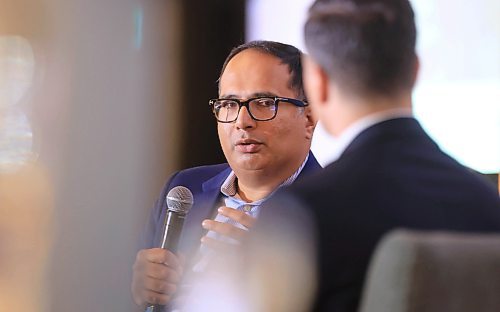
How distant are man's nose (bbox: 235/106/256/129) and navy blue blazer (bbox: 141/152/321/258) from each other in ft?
0.51

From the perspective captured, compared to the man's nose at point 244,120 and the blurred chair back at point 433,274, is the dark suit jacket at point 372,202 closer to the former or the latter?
the blurred chair back at point 433,274

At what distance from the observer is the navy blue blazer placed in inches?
59.9

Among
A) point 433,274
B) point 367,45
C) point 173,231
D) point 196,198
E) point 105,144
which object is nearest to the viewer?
point 433,274

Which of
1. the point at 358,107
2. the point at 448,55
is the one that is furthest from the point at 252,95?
the point at 448,55

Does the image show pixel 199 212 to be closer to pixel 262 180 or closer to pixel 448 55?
pixel 262 180

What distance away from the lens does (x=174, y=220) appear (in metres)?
1.33

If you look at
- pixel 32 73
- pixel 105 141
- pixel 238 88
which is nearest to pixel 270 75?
pixel 238 88

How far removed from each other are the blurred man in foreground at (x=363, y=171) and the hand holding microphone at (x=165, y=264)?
46 cm

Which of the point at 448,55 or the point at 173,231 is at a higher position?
the point at 448,55

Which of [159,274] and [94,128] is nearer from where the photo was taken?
[159,274]

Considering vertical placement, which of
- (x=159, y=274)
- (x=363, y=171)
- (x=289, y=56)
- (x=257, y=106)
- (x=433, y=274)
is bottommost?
(x=159, y=274)

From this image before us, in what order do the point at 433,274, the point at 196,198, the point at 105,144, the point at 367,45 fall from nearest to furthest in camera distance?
the point at 433,274
the point at 367,45
the point at 105,144
the point at 196,198

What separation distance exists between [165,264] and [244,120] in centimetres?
37

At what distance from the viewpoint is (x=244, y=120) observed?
1532 millimetres
